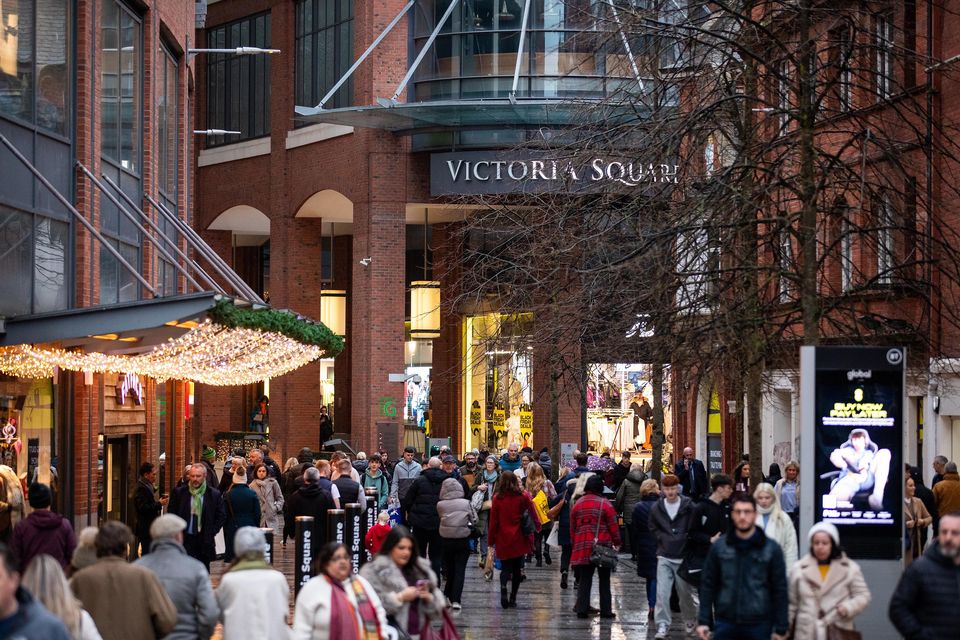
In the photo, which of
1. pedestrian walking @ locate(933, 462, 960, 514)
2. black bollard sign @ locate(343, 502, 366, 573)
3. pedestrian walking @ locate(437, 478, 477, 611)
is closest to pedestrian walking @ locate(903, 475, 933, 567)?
pedestrian walking @ locate(933, 462, 960, 514)

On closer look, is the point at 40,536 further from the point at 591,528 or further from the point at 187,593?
the point at 591,528

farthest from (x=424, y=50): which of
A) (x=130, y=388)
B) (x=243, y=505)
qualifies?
(x=243, y=505)

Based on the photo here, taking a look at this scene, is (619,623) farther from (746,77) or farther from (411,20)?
(411,20)

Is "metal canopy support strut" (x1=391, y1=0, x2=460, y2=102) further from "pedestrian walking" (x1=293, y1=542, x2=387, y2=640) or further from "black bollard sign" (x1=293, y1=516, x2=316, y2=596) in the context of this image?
"pedestrian walking" (x1=293, y1=542, x2=387, y2=640)

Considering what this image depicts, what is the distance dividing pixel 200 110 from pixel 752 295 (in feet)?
141

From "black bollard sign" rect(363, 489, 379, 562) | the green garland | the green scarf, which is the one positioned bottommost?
"black bollard sign" rect(363, 489, 379, 562)

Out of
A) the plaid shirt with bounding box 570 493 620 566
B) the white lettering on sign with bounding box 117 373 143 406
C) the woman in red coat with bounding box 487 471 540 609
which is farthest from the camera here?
the white lettering on sign with bounding box 117 373 143 406

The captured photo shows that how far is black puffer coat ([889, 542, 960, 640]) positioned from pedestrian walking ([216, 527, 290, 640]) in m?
3.98

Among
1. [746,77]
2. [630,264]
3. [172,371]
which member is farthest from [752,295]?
[172,371]

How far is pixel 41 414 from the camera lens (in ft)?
73.6

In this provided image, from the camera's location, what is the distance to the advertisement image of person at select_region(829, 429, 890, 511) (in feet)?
47.6

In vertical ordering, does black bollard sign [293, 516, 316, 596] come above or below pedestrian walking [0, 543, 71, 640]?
below

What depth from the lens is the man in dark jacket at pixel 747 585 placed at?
11477mm

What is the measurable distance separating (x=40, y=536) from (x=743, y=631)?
6.49 m
